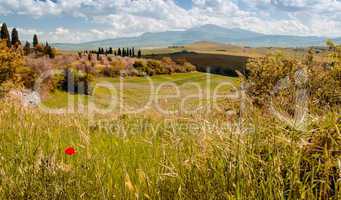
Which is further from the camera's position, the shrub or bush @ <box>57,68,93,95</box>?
bush @ <box>57,68,93,95</box>

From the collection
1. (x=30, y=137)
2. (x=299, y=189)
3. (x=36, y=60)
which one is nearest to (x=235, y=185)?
(x=299, y=189)

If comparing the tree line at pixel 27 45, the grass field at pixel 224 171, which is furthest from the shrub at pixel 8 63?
the grass field at pixel 224 171

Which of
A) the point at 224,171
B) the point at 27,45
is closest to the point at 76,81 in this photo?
the point at 27,45

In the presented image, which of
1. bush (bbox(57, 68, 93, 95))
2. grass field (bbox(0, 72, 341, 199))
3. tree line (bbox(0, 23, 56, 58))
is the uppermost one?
tree line (bbox(0, 23, 56, 58))

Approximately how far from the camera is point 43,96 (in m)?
40.0

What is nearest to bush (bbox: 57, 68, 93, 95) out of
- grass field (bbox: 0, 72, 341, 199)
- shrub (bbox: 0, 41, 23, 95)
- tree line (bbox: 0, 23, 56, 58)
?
tree line (bbox: 0, 23, 56, 58)

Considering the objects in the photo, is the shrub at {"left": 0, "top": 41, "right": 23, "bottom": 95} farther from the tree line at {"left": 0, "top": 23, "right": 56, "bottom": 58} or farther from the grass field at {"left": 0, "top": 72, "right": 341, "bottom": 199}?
the grass field at {"left": 0, "top": 72, "right": 341, "bottom": 199}

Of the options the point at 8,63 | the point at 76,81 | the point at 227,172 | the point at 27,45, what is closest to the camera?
the point at 227,172

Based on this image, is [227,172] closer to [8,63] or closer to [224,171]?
[224,171]

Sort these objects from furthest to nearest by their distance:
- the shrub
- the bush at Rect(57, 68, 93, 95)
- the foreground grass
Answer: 1. the bush at Rect(57, 68, 93, 95)
2. the shrub
3. the foreground grass

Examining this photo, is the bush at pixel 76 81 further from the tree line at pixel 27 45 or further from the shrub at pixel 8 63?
the shrub at pixel 8 63

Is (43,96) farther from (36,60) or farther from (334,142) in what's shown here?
(334,142)

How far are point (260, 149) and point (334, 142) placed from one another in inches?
19.3

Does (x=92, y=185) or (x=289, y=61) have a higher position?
(x=289, y=61)
